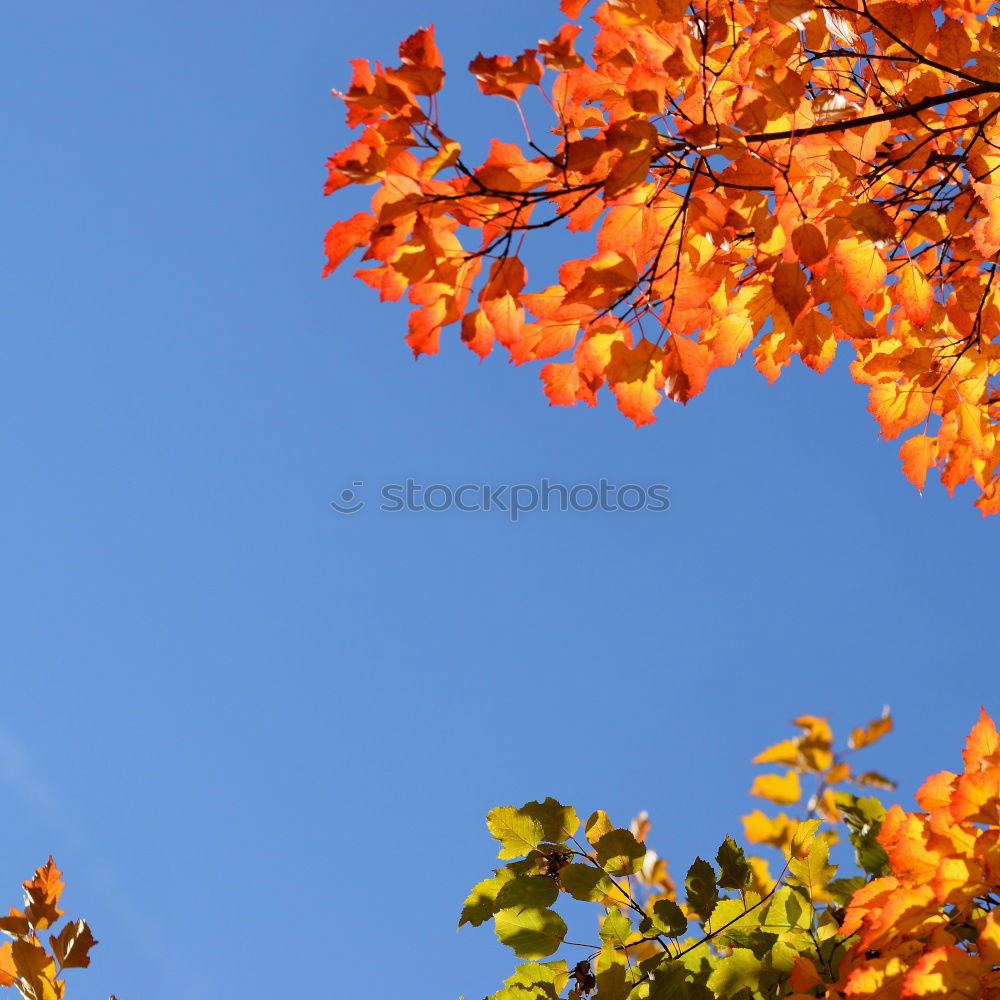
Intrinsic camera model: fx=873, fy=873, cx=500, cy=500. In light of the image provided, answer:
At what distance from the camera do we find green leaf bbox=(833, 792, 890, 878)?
2449 millimetres

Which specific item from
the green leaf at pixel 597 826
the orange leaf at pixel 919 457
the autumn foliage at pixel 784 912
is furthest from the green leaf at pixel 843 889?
the orange leaf at pixel 919 457

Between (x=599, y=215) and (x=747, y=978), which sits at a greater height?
(x=599, y=215)

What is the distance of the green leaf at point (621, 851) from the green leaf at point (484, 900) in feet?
0.76

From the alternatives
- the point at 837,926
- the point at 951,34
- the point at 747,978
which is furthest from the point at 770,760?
the point at 951,34

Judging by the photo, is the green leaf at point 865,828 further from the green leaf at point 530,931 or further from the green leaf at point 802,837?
the green leaf at point 530,931

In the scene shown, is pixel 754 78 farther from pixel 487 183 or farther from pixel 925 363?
pixel 925 363

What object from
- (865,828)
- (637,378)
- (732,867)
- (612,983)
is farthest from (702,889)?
(637,378)

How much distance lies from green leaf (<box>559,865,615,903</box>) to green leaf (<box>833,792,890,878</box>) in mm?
940

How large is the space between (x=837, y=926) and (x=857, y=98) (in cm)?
202

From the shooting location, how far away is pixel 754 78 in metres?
1.77

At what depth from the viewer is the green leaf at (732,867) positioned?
1.99 meters

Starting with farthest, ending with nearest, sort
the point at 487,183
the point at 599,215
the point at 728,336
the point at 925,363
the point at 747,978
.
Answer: the point at 925,363
the point at 728,336
the point at 599,215
the point at 747,978
the point at 487,183

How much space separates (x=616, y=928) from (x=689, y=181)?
1.62 m

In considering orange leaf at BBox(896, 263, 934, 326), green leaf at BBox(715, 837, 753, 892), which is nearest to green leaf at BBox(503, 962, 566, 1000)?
green leaf at BBox(715, 837, 753, 892)
